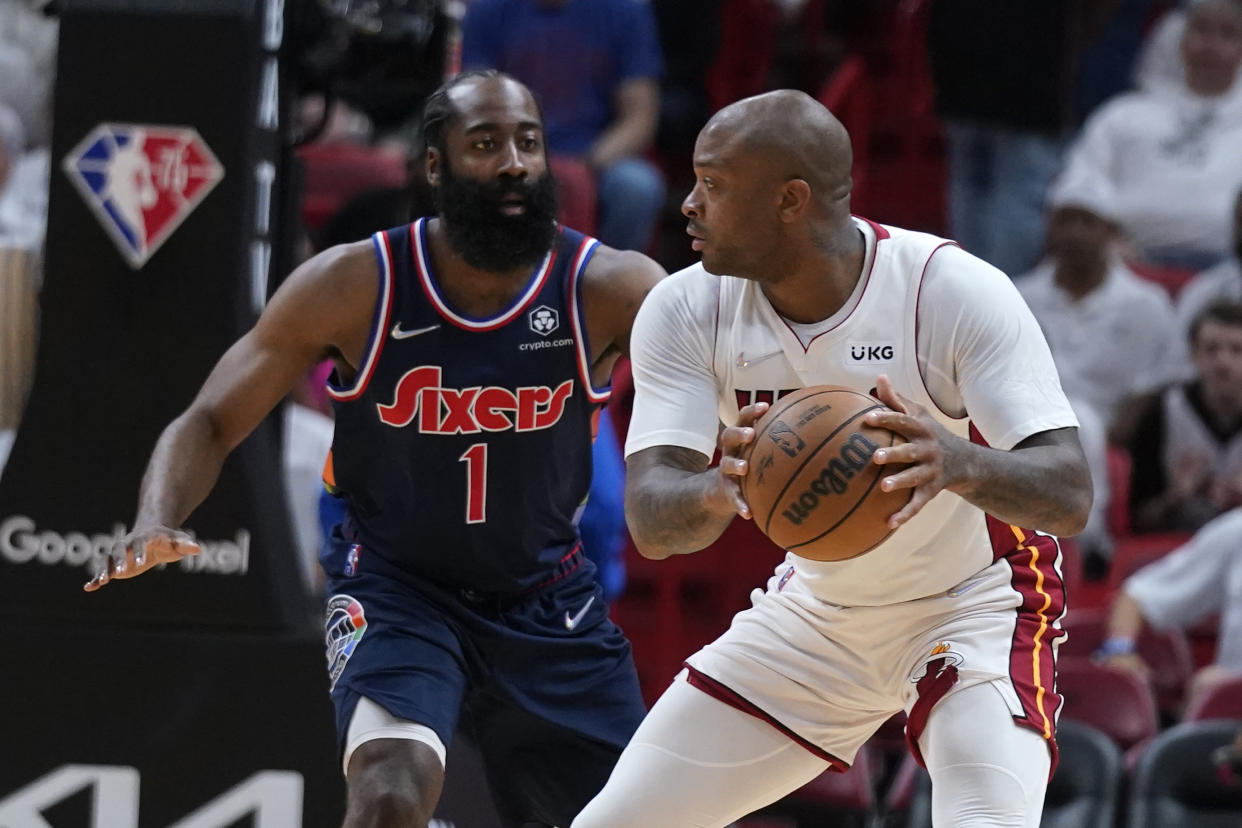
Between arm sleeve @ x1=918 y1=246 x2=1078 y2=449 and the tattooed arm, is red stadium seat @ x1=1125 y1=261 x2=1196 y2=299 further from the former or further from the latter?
the tattooed arm

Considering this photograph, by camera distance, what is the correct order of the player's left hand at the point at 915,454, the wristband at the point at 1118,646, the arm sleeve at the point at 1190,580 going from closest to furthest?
the player's left hand at the point at 915,454
the wristband at the point at 1118,646
the arm sleeve at the point at 1190,580

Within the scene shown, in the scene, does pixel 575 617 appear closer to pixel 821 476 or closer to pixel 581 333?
pixel 581 333

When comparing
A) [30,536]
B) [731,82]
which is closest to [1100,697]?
[30,536]

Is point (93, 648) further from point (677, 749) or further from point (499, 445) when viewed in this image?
point (677, 749)

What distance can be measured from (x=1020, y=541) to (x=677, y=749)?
32.3 inches

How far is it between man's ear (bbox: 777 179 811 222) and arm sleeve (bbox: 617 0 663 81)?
4.51 meters

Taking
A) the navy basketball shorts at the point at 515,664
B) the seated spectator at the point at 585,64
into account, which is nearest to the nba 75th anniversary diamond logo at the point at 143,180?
the navy basketball shorts at the point at 515,664

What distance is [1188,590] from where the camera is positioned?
6.54 metres

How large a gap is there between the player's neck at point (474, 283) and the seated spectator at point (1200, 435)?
3775 mm

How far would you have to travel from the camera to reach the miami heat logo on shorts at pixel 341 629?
163 inches

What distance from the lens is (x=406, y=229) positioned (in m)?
4.44

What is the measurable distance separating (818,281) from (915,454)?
0.65m

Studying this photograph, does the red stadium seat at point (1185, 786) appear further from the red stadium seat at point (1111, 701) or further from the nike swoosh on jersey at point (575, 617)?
the nike swoosh on jersey at point (575, 617)

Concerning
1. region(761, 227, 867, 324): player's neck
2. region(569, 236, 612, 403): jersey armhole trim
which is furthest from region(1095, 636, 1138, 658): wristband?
region(761, 227, 867, 324): player's neck
